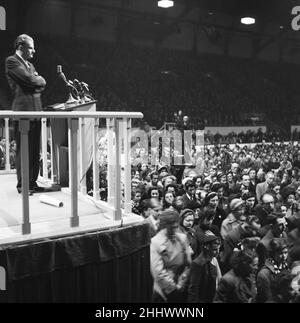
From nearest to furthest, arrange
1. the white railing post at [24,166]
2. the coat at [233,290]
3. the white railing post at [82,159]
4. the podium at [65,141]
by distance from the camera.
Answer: the white railing post at [24,166] < the white railing post at [82,159] < the podium at [65,141] < the coat at [233,290]

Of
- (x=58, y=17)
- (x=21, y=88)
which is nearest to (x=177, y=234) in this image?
(x=21, y=88)

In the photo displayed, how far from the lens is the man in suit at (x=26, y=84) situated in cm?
237

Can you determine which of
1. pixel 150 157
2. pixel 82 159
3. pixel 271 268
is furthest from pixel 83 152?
pixel 150 157

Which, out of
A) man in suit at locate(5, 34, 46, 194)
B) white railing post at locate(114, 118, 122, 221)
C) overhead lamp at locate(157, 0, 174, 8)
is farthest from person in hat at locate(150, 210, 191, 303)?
overhead lamp at locate(157, 0, 174, 8)

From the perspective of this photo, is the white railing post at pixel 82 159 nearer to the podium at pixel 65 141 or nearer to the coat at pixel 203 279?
the podium at pixel 65 141

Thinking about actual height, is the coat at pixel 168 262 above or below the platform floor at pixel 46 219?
below

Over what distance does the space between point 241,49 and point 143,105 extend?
8.91 ft

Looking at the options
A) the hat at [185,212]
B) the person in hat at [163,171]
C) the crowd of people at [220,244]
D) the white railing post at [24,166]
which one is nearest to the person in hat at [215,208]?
the crowd of people at [220,244]

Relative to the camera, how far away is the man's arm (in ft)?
7.74

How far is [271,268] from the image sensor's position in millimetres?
3137

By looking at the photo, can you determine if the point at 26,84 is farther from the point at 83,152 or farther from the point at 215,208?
the point at 215,208

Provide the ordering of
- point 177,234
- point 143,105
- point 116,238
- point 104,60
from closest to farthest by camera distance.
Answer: point 116,238, point 177,234, point 104,60, point 143,105

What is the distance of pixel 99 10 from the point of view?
7.69 meters
